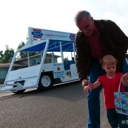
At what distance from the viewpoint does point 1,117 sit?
19.2 ft

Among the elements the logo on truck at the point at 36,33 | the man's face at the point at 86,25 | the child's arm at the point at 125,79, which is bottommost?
the child's arm at the point at 125,79

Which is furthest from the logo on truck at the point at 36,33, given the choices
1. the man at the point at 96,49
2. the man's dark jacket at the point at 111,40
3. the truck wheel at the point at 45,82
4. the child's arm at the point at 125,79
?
the child's arm at the point at 125,79

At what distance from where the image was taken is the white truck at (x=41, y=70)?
1084cm

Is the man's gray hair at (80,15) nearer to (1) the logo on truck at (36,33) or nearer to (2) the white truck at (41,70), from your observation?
(2) the white truck at (41,70)

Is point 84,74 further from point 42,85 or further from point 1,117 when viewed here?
point 42,85

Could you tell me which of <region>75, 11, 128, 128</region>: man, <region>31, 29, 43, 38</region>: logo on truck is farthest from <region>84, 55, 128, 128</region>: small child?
<region>31, 29, 43, 38</region>: logo on truck

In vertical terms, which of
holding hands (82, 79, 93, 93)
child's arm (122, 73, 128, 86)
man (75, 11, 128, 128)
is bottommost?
holding hands (82, 79, 93, 93)

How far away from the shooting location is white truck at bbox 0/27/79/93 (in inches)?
427

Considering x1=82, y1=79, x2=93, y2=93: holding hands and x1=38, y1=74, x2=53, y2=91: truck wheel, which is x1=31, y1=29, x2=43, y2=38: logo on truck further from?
x1=82, y1=79, x2=93, y2=93: holding hands

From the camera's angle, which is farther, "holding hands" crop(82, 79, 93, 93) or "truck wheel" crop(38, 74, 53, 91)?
"truck wheel" crop(38, 74, 53, 91)

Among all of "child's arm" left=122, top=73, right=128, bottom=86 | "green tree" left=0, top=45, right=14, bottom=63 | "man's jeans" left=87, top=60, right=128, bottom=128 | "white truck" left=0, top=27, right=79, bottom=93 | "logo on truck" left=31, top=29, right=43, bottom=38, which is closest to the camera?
"child's arm" left=122, top=73, right=128, bottom=86

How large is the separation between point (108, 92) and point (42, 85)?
8.07 m

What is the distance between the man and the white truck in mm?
7210

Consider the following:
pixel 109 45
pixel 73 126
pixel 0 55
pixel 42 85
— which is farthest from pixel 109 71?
pixel 0 55
